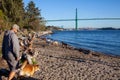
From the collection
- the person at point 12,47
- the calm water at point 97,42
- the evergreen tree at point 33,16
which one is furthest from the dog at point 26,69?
the evergreen tree at point 33,16

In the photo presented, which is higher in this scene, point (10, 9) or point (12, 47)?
point (10, 9)

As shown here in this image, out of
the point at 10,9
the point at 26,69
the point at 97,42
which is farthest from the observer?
the point at 97,42

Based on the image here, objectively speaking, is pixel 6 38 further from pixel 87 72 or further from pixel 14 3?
pixel 14 3

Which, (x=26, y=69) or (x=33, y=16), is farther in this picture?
(x=33, y=16)

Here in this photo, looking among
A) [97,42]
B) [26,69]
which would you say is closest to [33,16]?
[97,42]

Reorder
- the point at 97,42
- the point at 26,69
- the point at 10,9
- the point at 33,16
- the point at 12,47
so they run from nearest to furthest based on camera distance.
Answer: the point at 12,47
the point at 26,69
the point at 10,9
the point at 97,42
the point at 33,16

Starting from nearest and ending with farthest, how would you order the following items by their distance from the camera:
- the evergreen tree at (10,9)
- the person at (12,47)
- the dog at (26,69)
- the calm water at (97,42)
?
1. the person at (12,47)
2. the dog at (26,69)
3. the calm water at (97,42)
4. the evergreen tree at (10,9)

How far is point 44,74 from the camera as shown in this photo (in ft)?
36.6

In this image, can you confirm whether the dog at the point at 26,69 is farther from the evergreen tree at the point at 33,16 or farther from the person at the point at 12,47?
the evergreen tree at the point at 33,16

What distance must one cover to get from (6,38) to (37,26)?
6441cm

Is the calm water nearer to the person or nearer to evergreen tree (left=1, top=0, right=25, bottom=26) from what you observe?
evergreen tree (left=1, top=0, right=25, bottom=26)

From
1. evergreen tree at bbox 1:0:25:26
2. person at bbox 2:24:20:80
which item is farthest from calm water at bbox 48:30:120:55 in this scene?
person at bbox 2:24:20:80

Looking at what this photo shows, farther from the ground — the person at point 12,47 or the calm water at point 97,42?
the person at point 12,47

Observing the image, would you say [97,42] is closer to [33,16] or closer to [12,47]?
[33,16]
